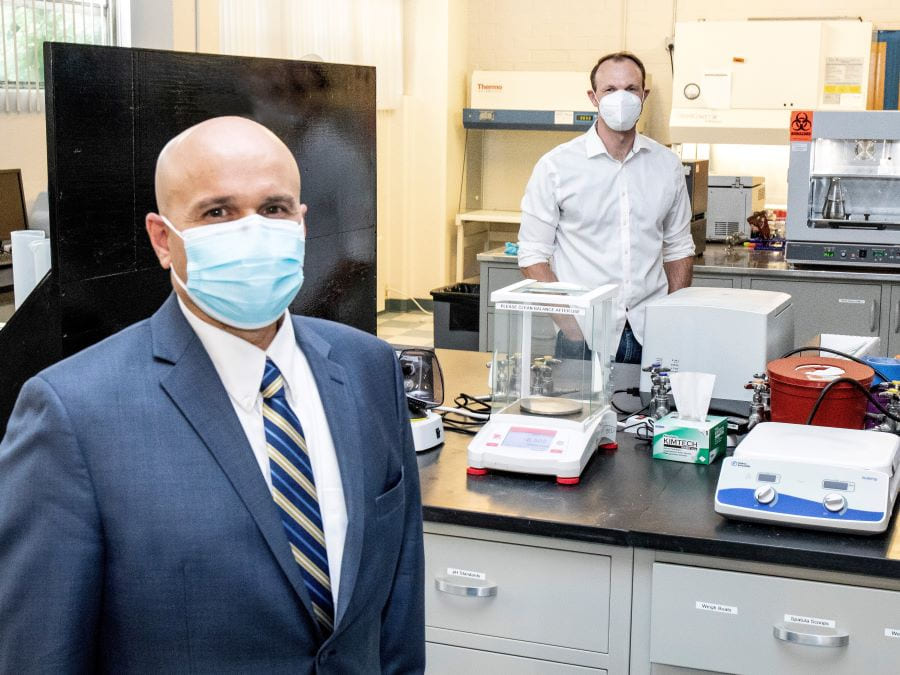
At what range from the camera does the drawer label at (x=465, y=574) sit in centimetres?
188

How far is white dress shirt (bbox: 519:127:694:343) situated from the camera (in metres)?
3.41

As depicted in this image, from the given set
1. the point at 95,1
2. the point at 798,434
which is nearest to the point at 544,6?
the point at 95,1

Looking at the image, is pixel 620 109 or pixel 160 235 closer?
pixel 160 235

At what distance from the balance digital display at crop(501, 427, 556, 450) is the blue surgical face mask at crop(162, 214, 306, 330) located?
947mm

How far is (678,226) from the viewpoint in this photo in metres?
3.54

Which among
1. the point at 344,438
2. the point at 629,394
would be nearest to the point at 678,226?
the point at 629,394

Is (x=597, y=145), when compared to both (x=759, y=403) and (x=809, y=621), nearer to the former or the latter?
(x=759, y=403)

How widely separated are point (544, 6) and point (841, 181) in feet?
10.7

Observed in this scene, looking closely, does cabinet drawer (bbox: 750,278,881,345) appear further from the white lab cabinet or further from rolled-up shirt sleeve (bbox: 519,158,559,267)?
the white lab cabinet

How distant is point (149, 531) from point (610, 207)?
8.44 ft

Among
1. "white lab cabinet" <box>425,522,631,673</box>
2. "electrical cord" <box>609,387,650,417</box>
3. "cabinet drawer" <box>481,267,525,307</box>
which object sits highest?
"cabinet drawer" <box>481,267,525,307</box>

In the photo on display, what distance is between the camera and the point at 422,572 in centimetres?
138

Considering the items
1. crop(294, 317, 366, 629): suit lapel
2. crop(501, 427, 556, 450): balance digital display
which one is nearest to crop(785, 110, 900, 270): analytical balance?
crop(501, 427, 556, 450): balance digital display

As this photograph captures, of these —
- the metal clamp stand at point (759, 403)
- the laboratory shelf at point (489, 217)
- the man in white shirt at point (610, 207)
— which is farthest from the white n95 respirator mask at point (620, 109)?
the laboratory shelf at point (489, 217)
